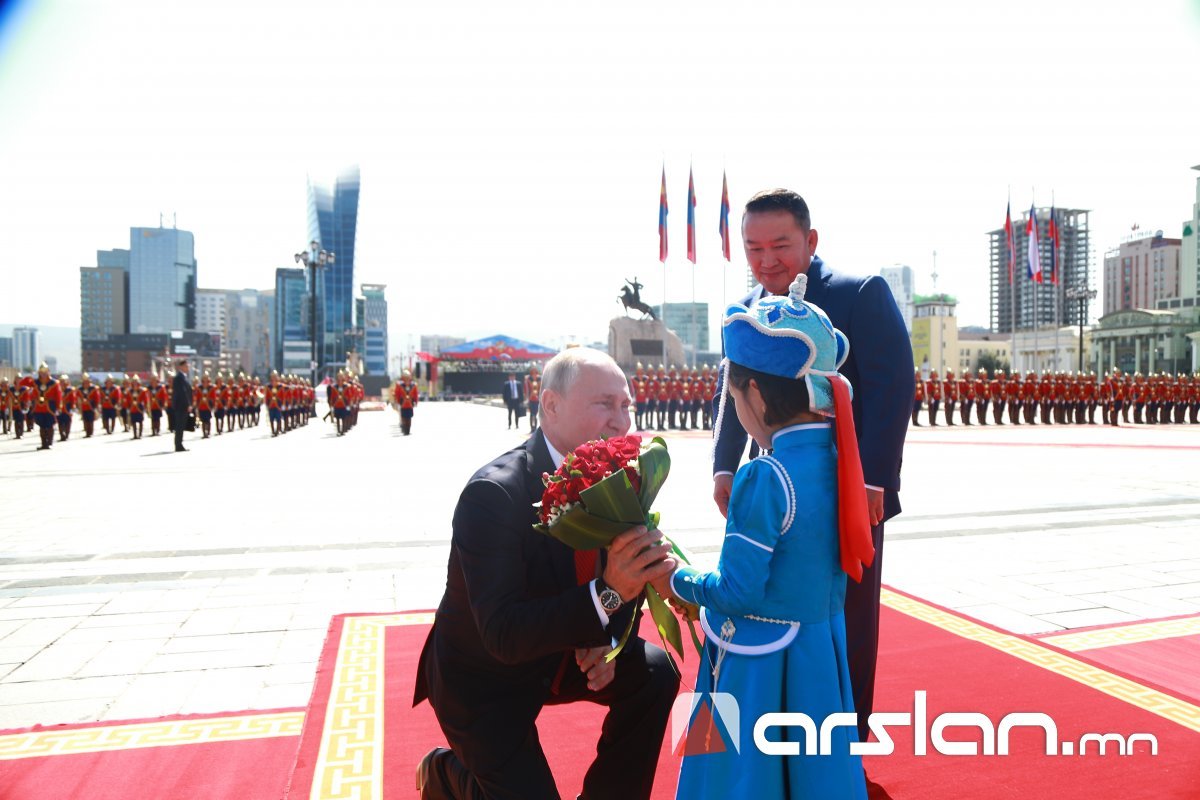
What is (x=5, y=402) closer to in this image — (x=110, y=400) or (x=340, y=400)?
(x=110, y=400)

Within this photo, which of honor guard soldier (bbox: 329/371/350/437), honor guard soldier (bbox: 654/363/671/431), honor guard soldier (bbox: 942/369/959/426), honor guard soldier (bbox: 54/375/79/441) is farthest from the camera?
honor guard soldier (bbox: 942/369/959/426)

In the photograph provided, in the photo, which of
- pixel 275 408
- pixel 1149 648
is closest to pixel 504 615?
pixel 1149 648

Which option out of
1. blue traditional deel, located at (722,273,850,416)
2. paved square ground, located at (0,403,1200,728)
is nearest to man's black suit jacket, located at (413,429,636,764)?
blue traditional deel, located at (722,273,850,416)

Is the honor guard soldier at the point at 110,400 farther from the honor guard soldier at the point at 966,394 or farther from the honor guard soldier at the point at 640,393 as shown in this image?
the honor guard soldier at the point at 966,394

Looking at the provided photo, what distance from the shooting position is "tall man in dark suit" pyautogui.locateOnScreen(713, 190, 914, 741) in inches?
92.4

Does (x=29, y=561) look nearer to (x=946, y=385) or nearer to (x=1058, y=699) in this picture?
(x=1058, y=699)

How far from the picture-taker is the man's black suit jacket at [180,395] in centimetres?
1541

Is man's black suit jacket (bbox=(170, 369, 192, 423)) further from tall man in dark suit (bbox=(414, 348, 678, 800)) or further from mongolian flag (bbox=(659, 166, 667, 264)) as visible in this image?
mongolian flag (bbox=(659, 166, 667, 264))

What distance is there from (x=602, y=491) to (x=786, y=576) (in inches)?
18.9


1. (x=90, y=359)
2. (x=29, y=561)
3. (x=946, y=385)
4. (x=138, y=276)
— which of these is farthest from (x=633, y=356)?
(x=138, y=276)

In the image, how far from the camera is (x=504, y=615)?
1.92 m

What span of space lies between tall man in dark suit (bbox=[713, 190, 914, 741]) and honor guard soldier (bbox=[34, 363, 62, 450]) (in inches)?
744

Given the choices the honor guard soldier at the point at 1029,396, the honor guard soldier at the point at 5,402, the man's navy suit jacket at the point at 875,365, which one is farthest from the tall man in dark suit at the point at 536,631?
the honor guard soldier at the point at 1029,396

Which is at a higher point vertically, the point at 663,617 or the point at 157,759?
the point at 663,617
